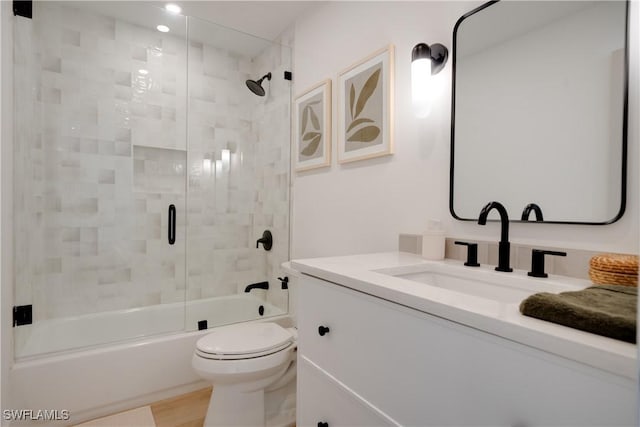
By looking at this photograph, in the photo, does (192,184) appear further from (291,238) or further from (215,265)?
(291,238)

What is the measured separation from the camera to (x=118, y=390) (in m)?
1.78

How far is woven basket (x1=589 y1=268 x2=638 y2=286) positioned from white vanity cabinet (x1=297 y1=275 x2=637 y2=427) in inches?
16.8

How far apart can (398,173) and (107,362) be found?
6.13ft

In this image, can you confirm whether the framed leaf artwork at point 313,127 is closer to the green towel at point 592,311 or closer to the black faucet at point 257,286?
the black faucet at point 257,286

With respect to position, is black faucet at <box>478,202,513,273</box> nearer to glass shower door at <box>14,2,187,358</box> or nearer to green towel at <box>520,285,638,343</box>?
green towel at <box>520,285,638,343</box>

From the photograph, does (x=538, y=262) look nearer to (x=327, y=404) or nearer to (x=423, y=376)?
(x=423, y=376)

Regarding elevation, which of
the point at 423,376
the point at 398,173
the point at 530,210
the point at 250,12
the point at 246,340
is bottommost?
the point at 246,340

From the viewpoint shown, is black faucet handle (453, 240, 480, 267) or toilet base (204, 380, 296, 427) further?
toilet base (204, 380, 296, 427)

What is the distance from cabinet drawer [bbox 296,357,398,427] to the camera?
0.82 metres

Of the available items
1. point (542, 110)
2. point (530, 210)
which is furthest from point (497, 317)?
point (542, 110)

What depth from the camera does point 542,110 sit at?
1022 millimetres

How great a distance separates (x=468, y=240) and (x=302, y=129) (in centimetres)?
140

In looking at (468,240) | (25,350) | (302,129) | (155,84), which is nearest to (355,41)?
(302,129)

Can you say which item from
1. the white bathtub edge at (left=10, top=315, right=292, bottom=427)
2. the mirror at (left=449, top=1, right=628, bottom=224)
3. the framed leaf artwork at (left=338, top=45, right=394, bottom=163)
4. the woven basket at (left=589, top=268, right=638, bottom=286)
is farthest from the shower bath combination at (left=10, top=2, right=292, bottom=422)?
the woven basket at (left=589, top=268, right=638, bottom=286)
